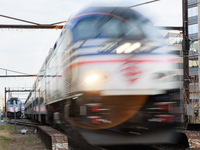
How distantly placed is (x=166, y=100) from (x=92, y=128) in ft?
6.41

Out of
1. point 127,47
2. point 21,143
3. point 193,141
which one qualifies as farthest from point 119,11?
point 21,143

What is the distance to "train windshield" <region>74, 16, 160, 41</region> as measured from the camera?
7359 millimetres

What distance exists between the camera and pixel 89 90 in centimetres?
714

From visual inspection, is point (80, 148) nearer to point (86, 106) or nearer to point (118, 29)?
point (86, 106)

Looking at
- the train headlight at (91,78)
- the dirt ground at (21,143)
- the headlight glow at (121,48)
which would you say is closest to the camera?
the train headlight at (91,78)

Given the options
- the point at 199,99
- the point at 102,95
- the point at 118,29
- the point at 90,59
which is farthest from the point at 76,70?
the point at 199,99

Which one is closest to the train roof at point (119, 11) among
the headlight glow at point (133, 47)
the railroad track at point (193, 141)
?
the headlight glow at point (133, 47)

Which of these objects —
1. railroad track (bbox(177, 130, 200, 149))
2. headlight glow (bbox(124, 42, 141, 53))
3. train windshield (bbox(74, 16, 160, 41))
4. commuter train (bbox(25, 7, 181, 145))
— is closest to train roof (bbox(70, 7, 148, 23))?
commuter train (bbox(25, 7, 181, 145))

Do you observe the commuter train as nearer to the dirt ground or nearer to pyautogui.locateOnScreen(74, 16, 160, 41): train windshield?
pyautogui.locateOnScreen(74, 16, 160, 41): train windshield

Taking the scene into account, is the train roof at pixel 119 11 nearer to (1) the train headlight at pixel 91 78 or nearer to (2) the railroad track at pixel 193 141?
(1) the train headlight at pixel 91 78

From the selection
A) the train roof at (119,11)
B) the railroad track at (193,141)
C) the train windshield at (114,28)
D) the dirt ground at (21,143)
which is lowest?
the dirt ground at (21,143)

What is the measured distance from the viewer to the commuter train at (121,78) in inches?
282

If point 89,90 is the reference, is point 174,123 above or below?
below

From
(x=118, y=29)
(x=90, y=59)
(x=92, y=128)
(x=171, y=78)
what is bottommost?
(x=92, y=128)
